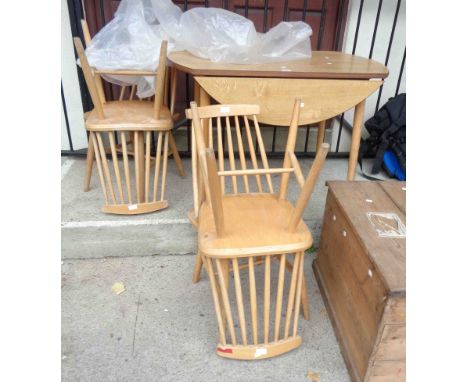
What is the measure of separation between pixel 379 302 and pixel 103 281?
133 cm

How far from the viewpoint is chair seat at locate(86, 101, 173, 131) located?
1897 millimetres

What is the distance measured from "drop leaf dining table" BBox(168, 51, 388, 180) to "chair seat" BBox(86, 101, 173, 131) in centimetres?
30

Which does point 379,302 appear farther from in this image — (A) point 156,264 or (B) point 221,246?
(A) point 156,264

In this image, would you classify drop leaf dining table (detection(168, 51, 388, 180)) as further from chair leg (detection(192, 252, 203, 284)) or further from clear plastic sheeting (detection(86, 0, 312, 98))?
chair leg (detection(192, 252, 203, 284))

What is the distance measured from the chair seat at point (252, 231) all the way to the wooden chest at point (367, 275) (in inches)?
8.9

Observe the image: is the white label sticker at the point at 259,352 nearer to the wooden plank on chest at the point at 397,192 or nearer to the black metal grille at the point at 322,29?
the wooden plank on chest at the point at 397,192

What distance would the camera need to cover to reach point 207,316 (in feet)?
5.44

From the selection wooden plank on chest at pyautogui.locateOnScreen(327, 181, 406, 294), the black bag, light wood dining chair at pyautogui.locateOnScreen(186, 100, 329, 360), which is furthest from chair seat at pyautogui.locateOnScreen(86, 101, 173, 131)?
the black bag

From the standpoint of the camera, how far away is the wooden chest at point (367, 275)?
1.16m

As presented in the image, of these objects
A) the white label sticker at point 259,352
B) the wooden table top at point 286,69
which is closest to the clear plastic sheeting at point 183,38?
the wooden table top at point 286,69

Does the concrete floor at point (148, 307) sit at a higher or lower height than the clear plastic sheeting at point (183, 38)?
lower
